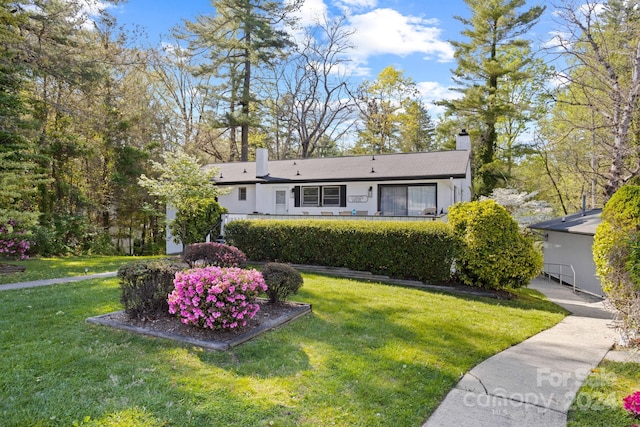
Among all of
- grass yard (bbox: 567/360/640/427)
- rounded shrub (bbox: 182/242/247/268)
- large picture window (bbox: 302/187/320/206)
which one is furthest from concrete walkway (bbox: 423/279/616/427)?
large picture window (bbox: 302/187/320/206)

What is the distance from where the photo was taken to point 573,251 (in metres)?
14.0

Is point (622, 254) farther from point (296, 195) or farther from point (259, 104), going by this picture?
point (259, 104)

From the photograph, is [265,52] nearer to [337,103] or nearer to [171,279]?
[337,103]

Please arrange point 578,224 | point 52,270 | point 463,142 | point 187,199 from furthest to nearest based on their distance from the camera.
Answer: point 463,142, point 578,224, point 187,199, point 52,270

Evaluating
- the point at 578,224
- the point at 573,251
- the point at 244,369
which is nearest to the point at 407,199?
the point at 578,224

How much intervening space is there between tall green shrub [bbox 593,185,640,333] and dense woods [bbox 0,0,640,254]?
747cm

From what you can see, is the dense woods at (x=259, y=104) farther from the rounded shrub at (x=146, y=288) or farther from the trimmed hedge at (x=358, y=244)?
the rounded shrub at (x=146, y=288)

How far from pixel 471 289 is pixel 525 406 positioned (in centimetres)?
619

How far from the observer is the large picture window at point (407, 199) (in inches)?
593

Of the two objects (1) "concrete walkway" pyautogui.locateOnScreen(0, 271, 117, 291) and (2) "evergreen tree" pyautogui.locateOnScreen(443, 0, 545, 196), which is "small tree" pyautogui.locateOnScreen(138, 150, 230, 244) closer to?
(1) "concrete walkway" pyautogui.locateOnScreen(0, 271, 117, 291)

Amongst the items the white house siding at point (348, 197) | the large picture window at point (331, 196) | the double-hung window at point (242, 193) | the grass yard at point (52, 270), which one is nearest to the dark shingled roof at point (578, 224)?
the white house siding at point (348, 197)

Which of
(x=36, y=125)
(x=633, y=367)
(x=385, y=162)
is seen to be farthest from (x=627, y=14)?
(x=36, y=125)

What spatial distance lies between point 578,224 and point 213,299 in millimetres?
13962

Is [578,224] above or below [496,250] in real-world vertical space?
above
